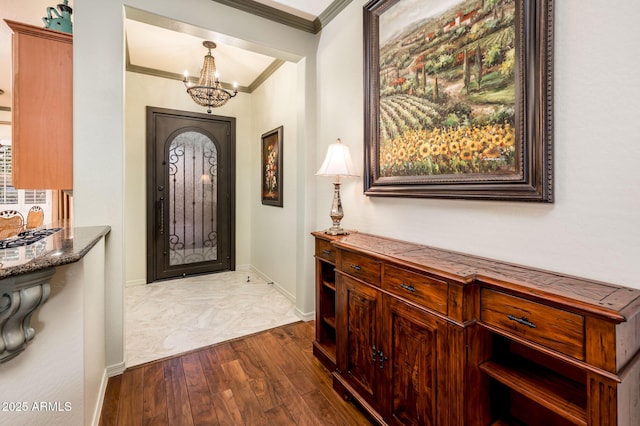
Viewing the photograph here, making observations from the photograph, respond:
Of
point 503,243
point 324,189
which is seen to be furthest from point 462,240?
point 324,189

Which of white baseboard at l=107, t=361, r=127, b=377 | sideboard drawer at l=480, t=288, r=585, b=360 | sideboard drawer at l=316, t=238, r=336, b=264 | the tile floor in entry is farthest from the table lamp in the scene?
white baseboard at l=107, t=361, r=127, b=377

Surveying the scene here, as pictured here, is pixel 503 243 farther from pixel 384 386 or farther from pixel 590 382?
pixel 384 386

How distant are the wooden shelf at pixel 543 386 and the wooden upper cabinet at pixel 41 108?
2.65 metres

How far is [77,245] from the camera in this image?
4.33 feet

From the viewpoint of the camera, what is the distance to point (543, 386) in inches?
43.6

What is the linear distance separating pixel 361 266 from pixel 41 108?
88.7 inches

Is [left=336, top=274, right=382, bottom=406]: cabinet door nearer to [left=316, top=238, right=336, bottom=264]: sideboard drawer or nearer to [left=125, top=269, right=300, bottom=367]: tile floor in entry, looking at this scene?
[left=316, top=238, right=336, bottom=264]: sideboard drawer

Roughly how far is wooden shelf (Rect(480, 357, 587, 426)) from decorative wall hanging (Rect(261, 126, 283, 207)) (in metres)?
2.89

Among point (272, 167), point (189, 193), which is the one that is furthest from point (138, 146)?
point (272, 167)

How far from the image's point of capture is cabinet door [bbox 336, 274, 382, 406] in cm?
162

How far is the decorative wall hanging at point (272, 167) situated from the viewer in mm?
→ 3713

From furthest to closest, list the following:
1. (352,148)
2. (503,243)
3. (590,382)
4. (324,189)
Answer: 1. (324,189)
2. (352,148)
3. (503,243)
4. (590,382)

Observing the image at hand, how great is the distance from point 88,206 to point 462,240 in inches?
93.4

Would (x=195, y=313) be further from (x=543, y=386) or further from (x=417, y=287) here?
(x=543, y=386)
